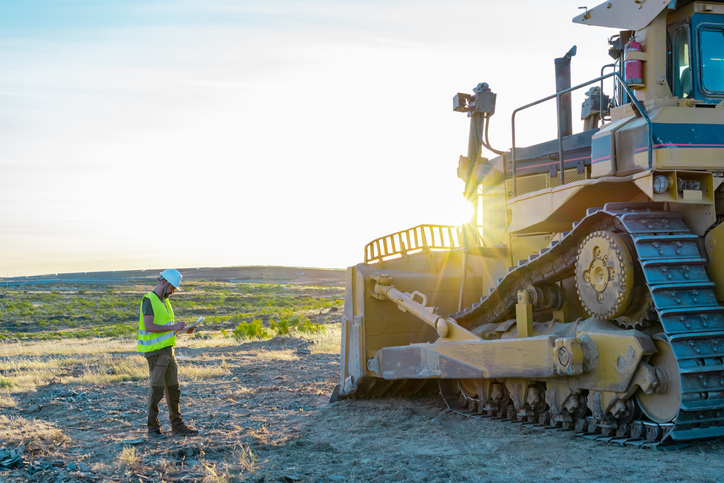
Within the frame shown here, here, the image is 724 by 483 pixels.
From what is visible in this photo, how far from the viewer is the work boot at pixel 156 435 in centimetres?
741

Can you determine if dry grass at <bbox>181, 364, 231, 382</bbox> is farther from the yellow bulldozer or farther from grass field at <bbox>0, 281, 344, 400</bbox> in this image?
the yellow bulldozer

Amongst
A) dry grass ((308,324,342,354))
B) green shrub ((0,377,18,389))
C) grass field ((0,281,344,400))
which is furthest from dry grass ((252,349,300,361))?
green shrub ((0,377,18,389))

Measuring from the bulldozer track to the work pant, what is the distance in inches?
169

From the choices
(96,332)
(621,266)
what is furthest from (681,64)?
(96,332)

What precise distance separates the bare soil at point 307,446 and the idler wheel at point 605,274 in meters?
1.19

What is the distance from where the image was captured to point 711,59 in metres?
6.16

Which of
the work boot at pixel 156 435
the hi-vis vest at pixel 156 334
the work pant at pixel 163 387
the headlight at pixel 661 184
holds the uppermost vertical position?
the headlight at pixel 661 184

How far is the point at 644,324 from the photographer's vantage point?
19.2 feet

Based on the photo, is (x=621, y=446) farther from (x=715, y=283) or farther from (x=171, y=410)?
(x=171, y=410)

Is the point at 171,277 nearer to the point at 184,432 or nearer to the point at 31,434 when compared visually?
the point at 184,432

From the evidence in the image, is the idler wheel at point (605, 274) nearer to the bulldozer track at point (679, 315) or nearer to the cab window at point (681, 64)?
the bulldozer track at point (679, 315)

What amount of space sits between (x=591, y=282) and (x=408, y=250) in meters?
3.92

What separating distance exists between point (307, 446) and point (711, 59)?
17.0 feet

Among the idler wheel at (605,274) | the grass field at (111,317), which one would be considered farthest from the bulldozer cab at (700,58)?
the grass field at (111,317)
